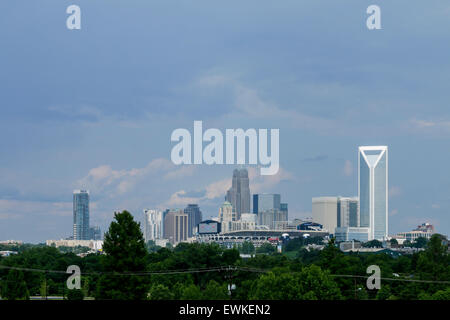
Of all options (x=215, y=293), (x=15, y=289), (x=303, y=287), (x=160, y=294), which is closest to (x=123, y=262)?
(x=303, y=287)

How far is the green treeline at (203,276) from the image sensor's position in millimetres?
52219

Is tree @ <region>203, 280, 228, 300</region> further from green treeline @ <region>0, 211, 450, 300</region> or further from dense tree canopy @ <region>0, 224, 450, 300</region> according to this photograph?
green treeline @ <region>0, 211, 450, 300</region>

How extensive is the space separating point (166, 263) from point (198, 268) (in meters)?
4.86

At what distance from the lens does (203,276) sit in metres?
89.8

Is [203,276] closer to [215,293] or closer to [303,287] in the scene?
[215,293]

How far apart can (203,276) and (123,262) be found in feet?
127

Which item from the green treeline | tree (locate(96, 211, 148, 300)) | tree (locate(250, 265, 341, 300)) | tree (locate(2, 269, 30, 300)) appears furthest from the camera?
tree (locate(2, 269, 30, 300))

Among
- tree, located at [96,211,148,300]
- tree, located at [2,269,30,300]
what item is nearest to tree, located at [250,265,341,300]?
tree, located at [96,211,148,300]

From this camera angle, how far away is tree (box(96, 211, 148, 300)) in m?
51.8

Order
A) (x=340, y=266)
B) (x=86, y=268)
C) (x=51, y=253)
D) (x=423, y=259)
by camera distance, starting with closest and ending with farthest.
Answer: (x=340, y=266) < (x=423, y=259) < (x=86, y=268) < (x=51, y=253)

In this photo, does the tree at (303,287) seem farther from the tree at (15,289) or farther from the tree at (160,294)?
the tree at (15,289)
